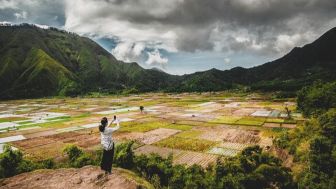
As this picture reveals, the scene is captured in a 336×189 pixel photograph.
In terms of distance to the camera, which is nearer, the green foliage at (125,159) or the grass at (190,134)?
the green foliage at (125,159)

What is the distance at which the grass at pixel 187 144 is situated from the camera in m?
38.5

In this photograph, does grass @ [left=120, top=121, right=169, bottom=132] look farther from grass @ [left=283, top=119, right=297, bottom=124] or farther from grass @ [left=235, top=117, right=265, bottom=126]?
grass @ [left=283, top=119, right=297, bottom=124]

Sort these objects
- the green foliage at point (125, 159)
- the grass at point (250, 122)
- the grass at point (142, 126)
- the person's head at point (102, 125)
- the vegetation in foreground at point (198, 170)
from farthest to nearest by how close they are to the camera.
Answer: the grass at point (250, 122)
the grass at point (142, 126)
the green foliage at point (125, 159)
the vegetation in foreground at point (198, 170)
the person's head at point (102, 125)

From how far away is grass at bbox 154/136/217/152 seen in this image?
1516 inches

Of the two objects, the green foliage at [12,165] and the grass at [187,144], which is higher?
the green foliage at [12,165]

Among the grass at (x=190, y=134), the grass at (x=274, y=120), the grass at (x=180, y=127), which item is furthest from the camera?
the grass at (x=274, y=120)

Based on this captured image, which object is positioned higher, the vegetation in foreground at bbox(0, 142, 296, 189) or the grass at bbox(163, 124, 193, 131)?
the vegetation in foreground at bbox(0, 142, 296, 189)

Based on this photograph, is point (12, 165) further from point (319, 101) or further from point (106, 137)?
point (319, 101)

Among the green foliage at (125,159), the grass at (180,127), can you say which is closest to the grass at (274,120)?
the grass at (180,127)

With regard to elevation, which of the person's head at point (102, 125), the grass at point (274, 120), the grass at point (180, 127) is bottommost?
the grass at point (180, 127)

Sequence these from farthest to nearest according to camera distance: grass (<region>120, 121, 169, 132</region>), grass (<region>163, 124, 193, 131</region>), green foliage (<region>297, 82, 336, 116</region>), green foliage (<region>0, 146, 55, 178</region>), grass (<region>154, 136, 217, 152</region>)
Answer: green foliage (<region>297, 82, 336, 116</region>), grass (<region>120, 121, 169, 132</region>), grass (<region>163, 124, 193, 131</region>), grass (<region>154, 136, 217, 152</region>), green foliage (<region>0, 146, 55, 178</region>)

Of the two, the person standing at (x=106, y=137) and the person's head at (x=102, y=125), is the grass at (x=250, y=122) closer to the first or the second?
the person standing at (x=106, y=137)

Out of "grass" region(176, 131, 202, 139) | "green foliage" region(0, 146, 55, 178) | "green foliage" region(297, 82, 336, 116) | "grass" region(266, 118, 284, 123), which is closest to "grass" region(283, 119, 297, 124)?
"grass" region(266, 118, 284, 123)

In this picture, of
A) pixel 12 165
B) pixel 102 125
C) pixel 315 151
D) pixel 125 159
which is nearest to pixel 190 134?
pixel 125 159
